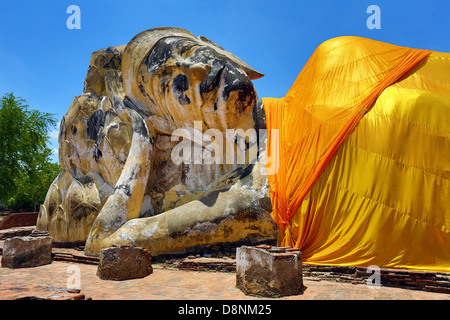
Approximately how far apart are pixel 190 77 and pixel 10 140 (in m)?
11.5

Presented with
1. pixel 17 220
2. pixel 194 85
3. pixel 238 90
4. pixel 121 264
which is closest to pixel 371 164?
pixel 238 90

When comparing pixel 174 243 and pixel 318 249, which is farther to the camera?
pixel 174 243

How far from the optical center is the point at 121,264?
468 cm

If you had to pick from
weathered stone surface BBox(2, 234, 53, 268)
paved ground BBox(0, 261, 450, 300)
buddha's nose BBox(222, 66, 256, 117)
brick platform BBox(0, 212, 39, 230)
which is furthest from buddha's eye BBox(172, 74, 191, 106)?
brick platform BBox(0, 212, 39, 230)

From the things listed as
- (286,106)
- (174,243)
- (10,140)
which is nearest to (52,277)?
(174,243)

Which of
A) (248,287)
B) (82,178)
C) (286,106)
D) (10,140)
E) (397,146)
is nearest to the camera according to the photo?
(248,287)

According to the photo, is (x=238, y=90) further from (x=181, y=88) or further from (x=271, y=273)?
(x=271, y=273)

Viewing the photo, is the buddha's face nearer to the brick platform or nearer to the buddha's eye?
the buddha's eye

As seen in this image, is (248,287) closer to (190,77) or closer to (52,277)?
(52,277)

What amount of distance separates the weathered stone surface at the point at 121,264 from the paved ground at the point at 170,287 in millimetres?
140

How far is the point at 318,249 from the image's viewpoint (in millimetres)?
4934

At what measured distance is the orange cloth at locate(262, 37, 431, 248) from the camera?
16.9 feet

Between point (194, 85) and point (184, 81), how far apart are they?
24cm

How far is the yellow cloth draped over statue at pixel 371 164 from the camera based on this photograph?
4.57m
